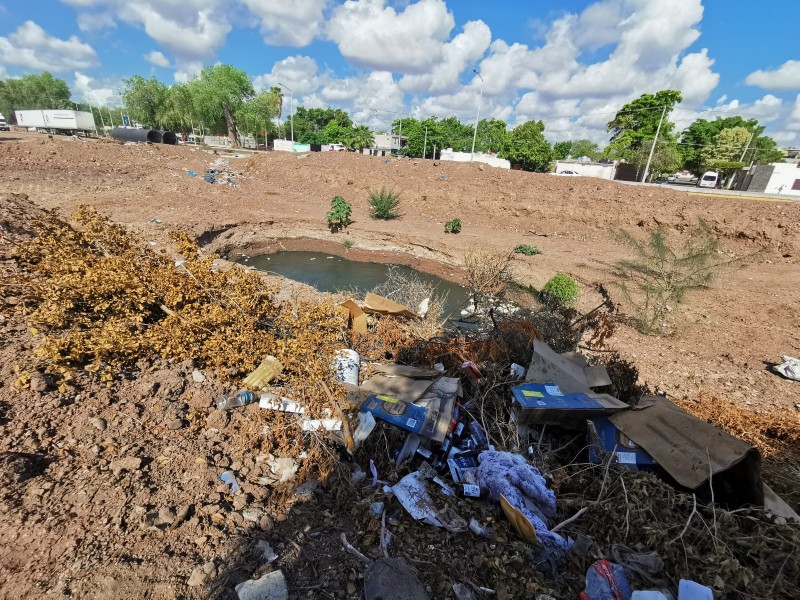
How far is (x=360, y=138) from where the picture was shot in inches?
2121

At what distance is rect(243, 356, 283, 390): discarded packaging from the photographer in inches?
130

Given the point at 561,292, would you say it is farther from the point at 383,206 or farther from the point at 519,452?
the point at 383,206

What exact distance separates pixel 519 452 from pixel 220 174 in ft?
71.6

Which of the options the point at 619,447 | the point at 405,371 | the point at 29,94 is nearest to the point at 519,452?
the point at 619,447

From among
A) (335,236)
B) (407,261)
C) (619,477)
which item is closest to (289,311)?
(619,477)

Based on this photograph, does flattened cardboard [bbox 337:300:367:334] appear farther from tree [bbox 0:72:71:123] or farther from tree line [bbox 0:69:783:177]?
tree [bbox 0:72:71:123]

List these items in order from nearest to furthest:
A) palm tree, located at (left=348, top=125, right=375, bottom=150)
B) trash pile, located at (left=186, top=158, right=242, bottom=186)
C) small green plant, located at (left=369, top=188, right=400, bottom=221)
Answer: small green plant, located at (left=369, top=188, right=400, bottom=221)
trash pile, located at (left=186, top=158, right=242, bottom=186)
palm tree, located at (left=348, top=125, right=375, bottom=150)

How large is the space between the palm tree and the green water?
44109 millimetres

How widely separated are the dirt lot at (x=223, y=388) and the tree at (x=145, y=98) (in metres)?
30.2

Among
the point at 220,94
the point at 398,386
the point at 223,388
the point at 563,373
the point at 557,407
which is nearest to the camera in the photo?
the point at 557,407

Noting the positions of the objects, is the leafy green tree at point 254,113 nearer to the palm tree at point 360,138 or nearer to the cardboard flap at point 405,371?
the palm tree at point 360,138

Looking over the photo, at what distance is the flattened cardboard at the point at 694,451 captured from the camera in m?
2.46

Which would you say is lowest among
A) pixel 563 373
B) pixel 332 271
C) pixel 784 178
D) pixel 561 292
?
pixel 332 271

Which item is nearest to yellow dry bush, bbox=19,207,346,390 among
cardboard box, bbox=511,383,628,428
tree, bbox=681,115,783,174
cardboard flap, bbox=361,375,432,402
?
cardboard flap, bbox=361,375,432,402
